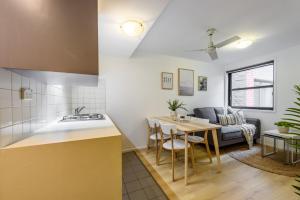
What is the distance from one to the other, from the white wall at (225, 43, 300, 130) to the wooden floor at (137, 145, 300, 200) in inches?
67.0

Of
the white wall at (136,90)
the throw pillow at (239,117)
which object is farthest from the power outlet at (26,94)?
the throw pillow at (239,117)

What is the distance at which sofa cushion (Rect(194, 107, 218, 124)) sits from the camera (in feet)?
11.2

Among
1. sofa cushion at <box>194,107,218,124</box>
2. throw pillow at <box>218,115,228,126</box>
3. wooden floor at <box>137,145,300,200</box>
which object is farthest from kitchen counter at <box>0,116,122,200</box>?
throw pillow at <box>218,115,228,126</box>

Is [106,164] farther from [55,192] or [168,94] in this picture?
[168,94]

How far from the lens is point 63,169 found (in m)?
0.83

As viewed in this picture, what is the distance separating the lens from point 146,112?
324 cm

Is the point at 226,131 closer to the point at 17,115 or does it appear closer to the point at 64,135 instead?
the point at 64,135

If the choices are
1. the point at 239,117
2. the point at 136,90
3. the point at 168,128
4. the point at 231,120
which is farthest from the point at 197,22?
the point at 239,117

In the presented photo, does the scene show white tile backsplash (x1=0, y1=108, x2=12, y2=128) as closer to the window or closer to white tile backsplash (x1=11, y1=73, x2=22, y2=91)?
white tile backsplash (x1=11, y1=73, x2=22, y2=91)

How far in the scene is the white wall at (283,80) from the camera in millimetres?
2865

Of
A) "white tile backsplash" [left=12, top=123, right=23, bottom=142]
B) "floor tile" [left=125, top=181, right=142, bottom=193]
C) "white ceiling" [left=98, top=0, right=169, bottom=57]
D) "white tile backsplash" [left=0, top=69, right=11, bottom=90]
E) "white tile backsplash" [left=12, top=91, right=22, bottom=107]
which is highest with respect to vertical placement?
"white ceiling" [left=98, top=0, right=169, bottom=57]

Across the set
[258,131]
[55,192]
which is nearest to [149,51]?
[55,192]

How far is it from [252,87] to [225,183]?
9.74 ft

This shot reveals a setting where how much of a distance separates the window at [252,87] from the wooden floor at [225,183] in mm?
2044
